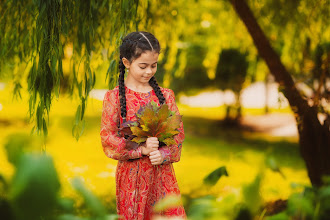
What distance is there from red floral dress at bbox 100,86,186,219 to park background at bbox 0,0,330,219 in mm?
314

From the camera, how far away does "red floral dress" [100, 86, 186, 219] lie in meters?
2.27

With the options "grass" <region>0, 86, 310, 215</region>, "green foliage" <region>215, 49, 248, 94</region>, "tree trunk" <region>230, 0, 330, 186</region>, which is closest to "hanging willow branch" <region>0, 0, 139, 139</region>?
"grass" <region>0, 86, 310, 215</region>

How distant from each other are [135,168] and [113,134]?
0.23m

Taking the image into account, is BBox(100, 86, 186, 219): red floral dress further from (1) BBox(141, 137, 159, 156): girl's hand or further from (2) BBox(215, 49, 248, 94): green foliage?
(2) BBox(215, 49, 248, 94): green foliage

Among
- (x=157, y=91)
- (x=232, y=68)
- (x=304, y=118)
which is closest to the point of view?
(x=157, y=91)

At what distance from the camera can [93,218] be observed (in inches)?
37.5

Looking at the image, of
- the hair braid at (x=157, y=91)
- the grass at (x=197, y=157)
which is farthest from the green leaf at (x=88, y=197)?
the grass at (x=197, y=157)

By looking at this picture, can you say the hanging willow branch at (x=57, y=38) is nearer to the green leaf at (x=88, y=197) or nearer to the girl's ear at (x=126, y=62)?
the girl's ear at (x=126, y=62)

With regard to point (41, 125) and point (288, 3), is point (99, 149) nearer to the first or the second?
point (288, 3)

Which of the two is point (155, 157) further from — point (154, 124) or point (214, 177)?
point (214, 177)

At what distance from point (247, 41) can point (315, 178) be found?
11.1 ft

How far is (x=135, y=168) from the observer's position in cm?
234

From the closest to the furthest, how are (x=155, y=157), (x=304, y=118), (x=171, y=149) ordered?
(x=155, y=157), (x=171, y=149), (x=304, y=118)

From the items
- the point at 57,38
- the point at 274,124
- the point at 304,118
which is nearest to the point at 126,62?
the point at 57,38
